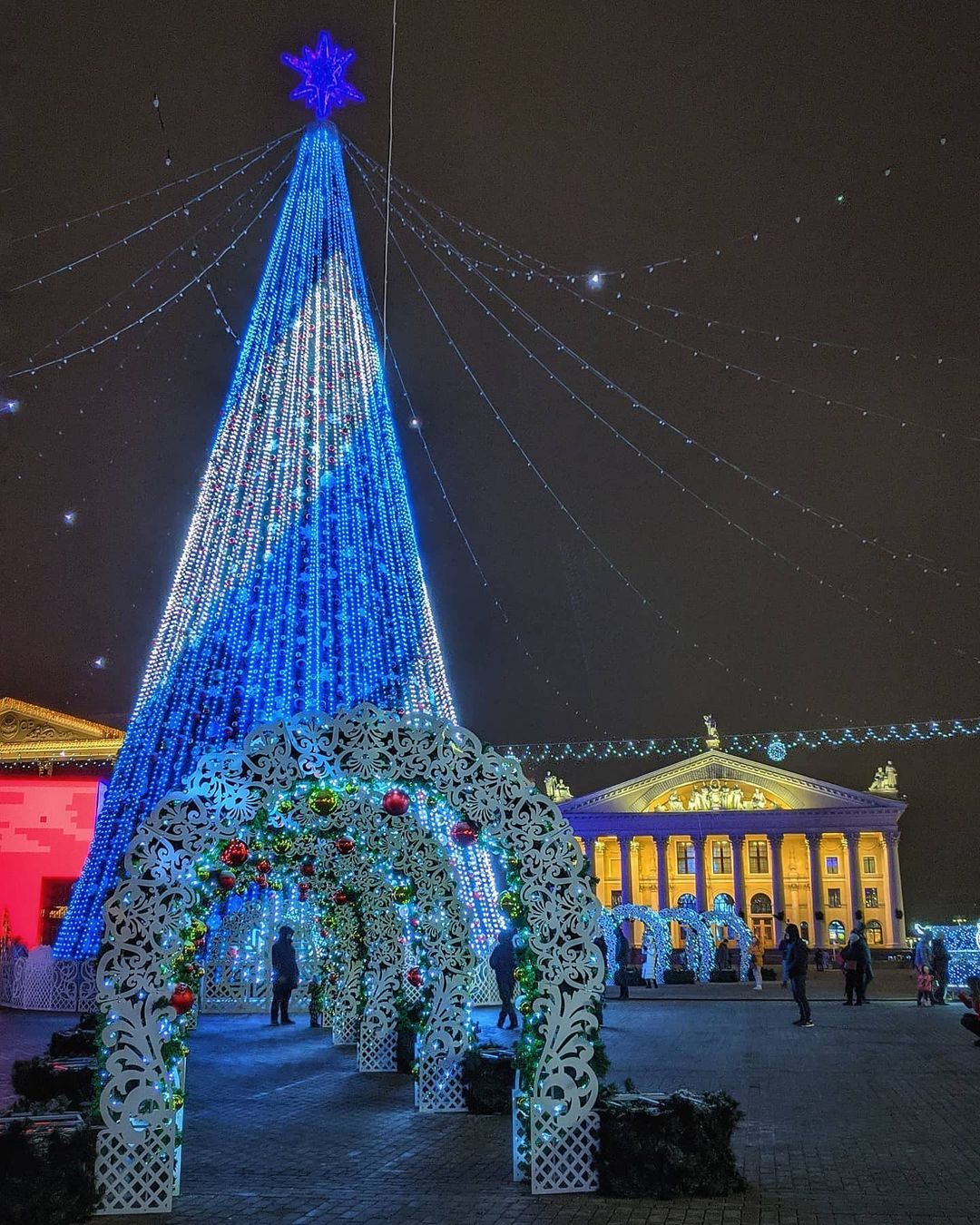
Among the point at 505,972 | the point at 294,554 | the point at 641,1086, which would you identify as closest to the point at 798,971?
the point at 505,972

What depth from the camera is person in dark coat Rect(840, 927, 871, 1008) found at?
20344 mm

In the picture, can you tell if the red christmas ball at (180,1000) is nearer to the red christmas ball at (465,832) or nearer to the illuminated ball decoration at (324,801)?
the illuminated ball decoration at (324,801)

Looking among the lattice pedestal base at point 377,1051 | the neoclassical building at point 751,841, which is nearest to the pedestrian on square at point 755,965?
the lattice pedestal base at point 377,1051

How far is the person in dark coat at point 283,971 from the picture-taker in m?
16.8

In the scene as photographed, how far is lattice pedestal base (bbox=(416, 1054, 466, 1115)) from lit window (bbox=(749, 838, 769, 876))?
209 feet

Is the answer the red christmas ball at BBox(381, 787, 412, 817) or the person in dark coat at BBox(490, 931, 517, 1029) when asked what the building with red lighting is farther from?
the red christmas ball at BBox(381, 787, 412, 817)

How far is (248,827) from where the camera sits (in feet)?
23.9

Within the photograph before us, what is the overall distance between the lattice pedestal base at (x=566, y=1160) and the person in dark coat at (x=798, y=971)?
34.0ft

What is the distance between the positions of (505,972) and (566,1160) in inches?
367

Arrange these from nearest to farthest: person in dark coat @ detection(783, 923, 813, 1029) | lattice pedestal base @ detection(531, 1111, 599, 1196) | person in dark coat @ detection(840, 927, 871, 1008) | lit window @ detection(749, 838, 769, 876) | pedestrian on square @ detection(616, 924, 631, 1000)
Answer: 1. lattice pedestal base @ detection(531, 1111, 599, 1196)
2. person in dark coat @ detection(783, 923, 813, 1029)
3. person in dark coat @ detection(840, 927, 871, 1008)
4. pedestrian on square @ detection(616, 924, 631, 1000)
5. lit window @ detection(749, 838, 769, 876)

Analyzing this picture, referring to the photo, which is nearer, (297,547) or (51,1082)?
(51,1082)

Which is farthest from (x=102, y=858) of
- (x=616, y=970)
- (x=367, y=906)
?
(x=616, y=970)

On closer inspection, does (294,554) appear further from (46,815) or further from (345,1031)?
(46,815)

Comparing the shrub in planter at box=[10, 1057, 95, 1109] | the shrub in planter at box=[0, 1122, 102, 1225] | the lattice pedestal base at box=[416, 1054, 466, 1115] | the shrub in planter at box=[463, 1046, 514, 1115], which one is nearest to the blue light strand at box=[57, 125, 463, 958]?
the shrub in planter at box=[10, 1057, 95, 1109]
